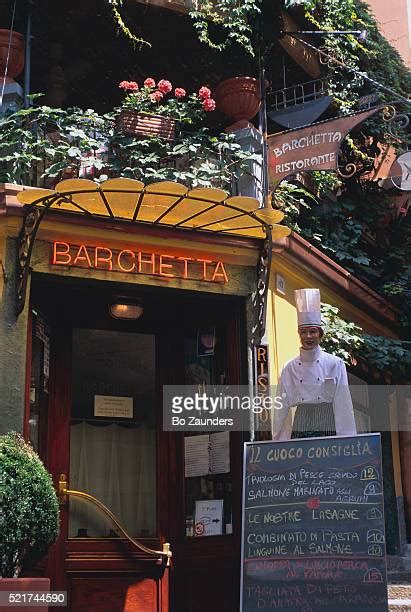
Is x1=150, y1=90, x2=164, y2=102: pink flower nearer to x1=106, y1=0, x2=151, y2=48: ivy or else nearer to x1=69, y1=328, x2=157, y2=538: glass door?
x1=106, y1=0, x2=151, y2=48: ivy

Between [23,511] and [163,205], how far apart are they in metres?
2.96

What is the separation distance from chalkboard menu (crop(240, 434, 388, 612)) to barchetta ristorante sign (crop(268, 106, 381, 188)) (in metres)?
3.07

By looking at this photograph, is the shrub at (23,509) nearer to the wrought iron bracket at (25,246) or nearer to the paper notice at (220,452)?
the wrought iron bracket at (25,246)

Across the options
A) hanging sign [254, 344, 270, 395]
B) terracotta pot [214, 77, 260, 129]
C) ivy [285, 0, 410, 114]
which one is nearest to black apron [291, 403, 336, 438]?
hanging sign [254, 344, 270, 395]

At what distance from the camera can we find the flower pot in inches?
349

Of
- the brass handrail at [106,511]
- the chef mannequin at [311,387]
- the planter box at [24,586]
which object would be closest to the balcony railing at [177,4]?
the chef mannequin at [311,387]

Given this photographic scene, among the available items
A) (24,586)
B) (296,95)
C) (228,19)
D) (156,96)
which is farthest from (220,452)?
(296,95)

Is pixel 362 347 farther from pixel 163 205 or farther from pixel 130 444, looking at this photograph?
pixel 163 205

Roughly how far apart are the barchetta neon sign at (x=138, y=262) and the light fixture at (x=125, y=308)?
0.72 m

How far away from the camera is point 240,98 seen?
9.62m

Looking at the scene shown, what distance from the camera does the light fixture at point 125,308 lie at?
9141 mm

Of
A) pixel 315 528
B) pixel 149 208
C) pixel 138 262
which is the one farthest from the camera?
pixel 138 262

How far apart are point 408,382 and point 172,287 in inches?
187

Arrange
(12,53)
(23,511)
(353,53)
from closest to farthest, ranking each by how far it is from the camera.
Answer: (23,511) → (12,53) → (353,53)
